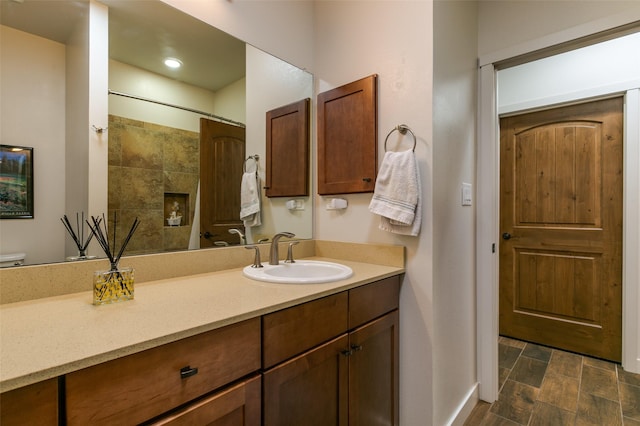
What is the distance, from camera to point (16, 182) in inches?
37.0

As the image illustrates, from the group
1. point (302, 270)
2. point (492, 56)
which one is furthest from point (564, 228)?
point (302, 270)

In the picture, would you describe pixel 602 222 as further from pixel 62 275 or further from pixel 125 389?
pixel 62 275

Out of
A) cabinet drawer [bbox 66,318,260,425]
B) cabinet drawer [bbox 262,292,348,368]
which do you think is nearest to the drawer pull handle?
cabinet drawer [bbox 66,318,260,425]

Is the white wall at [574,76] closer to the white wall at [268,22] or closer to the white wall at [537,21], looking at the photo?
the white wall at [537,21]

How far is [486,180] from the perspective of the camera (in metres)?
1.80

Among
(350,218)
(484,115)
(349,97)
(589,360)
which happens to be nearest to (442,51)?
(349,97)

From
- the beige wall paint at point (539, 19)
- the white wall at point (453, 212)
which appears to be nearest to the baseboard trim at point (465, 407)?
the white wall at point (453, 212)

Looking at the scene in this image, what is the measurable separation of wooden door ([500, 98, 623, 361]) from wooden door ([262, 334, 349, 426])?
221 cm

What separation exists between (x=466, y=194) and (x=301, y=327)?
4.03 ft

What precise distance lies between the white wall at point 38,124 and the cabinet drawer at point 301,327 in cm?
77

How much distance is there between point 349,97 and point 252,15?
644mm

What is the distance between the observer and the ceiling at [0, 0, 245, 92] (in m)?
0.98

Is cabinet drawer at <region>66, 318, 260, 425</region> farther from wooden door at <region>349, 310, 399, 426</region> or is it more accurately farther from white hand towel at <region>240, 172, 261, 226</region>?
white hand towel at <region>240, 172, 261, 226</region>

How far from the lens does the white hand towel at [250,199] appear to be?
1.59 metres
